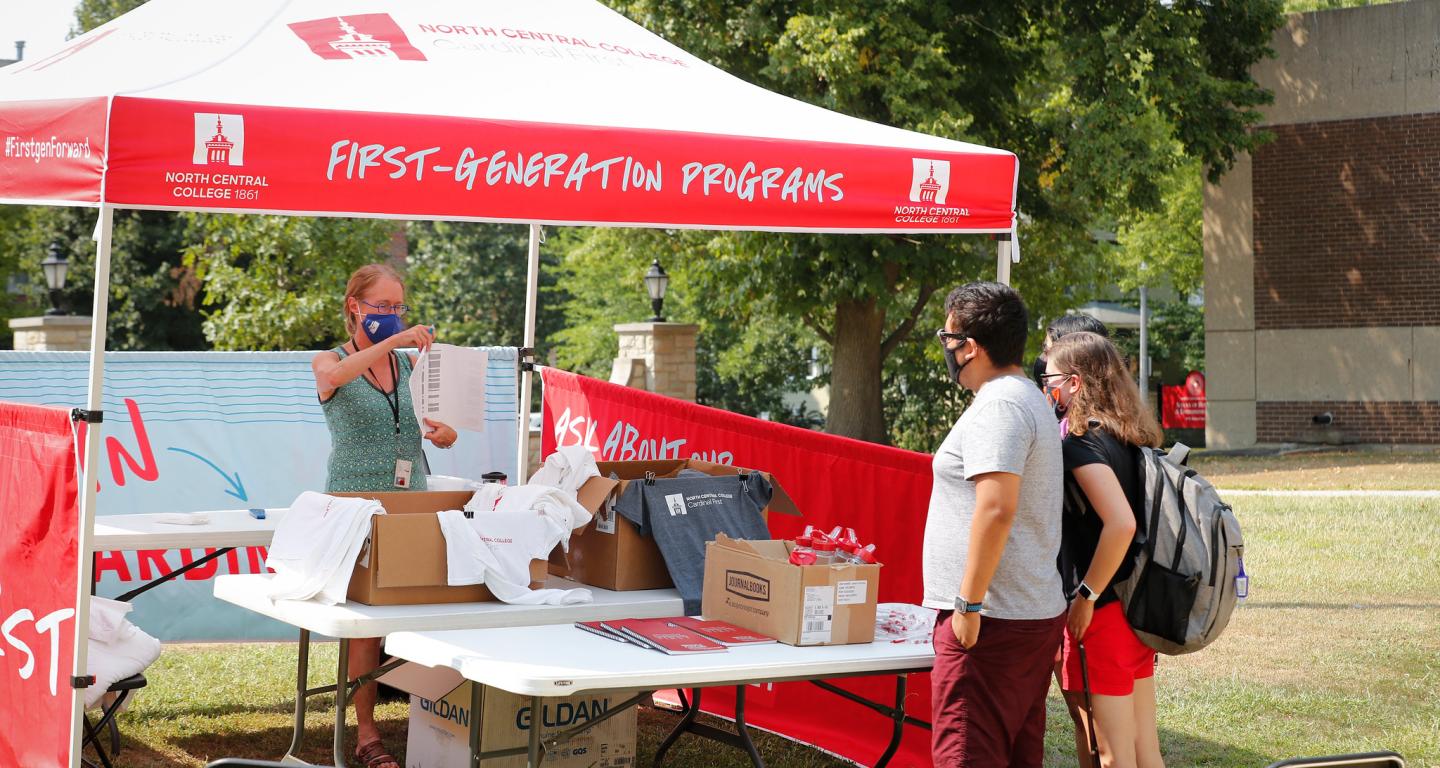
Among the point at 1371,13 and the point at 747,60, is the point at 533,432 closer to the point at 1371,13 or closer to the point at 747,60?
the point at 747,60

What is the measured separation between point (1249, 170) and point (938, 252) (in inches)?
285

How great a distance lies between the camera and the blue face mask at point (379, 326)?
5332mm

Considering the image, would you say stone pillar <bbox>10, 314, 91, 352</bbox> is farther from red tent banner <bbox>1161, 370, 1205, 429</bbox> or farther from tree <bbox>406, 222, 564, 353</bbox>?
red tent banner <bbox>1161, 370, 1205, 429</bbox>

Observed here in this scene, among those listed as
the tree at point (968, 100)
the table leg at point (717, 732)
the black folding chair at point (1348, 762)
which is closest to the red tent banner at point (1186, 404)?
the tree at point (968, 100)

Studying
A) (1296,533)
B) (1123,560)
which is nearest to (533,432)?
(1296,533)

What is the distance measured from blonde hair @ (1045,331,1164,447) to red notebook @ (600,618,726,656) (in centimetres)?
130

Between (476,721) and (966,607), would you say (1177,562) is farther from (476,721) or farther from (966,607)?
(476,721)

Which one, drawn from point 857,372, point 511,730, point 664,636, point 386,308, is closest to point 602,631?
point 664,636

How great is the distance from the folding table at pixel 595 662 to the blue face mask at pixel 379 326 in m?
1.44

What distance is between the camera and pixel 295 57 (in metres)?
5.07

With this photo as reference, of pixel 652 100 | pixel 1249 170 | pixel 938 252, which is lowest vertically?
pixel 652 100

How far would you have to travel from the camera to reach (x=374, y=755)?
17.9ft

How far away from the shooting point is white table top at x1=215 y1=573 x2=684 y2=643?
168 inches

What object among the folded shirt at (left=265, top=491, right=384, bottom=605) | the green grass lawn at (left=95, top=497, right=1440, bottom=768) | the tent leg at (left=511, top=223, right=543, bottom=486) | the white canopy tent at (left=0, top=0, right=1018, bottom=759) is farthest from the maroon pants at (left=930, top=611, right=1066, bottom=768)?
the tent leg at (left=511, top=223, right=543, bottom=486)
